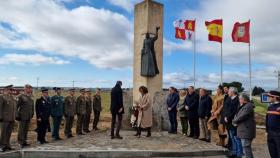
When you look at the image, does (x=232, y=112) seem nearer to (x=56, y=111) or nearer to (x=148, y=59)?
(x=148, y=59)

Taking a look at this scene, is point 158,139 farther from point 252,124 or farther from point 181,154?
point 252,124

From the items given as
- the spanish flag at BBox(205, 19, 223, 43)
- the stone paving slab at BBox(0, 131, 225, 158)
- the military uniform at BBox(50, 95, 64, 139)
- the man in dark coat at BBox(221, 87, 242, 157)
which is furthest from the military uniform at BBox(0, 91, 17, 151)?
the spanish flag at BBox(205, 19, 223, 43)

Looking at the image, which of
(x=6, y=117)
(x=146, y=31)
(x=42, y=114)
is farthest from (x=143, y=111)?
(x=6, y=117)

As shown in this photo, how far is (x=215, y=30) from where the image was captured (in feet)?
62.7

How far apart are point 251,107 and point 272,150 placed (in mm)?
1279

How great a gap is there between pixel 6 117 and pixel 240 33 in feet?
42.8

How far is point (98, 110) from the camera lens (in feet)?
48.6

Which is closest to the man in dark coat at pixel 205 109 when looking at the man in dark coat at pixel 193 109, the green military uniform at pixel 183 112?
the man in dark coat at pixel 193 109

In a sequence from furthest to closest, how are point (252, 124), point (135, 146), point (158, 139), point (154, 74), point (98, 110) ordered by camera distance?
point (98, 110) < point (154, 74) < point (158, 139) < point (135, 146) < point (252, 124)

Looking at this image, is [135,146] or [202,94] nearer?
[135,146]

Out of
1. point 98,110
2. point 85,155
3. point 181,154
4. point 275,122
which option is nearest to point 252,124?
point 275,122

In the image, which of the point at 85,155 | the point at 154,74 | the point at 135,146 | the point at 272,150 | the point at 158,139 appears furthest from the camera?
the point at 154,74

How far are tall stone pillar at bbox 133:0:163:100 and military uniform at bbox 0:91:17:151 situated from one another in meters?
5.16

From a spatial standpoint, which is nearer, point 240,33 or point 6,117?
point 6,117
